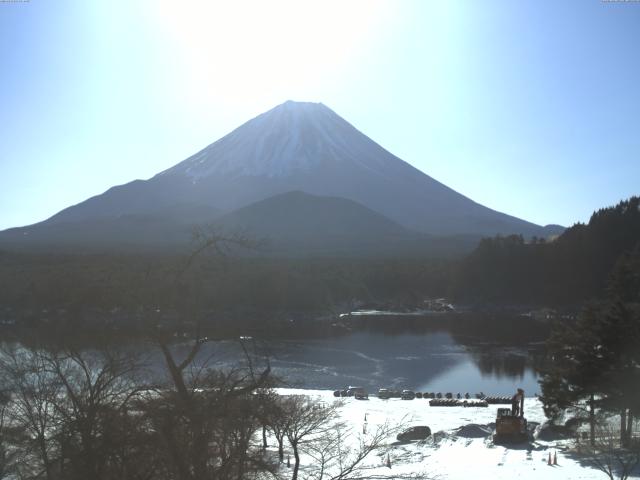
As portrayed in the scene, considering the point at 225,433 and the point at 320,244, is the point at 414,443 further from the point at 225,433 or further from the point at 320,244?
the point at 320,244

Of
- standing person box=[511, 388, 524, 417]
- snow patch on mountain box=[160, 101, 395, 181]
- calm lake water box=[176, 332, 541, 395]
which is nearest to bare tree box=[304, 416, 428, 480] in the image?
A: standing person box=[511, 388, 524, 417]

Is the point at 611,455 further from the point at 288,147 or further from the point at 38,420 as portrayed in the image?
the point at 288,147

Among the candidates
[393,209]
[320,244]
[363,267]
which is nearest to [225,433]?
[363,267]

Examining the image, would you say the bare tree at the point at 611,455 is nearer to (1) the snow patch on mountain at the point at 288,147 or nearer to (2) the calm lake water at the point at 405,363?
(2) the calm lake water at the point at 405,363

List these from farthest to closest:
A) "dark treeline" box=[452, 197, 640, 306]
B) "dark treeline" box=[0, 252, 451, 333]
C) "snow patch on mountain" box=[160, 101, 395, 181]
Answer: "snow patch on mountain" box=[160, 101, 395, 181] → "dark treeline" box=[452, 197, 640, 306] → "dark treeline" box=[0, 252, 451, 333]

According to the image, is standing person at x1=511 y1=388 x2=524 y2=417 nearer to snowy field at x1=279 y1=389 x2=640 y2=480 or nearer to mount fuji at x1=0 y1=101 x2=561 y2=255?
snowy field at x1=279 y1=389 x2=640 y2=480

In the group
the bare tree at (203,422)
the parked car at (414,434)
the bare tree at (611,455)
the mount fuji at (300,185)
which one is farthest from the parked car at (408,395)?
the mount fuji at (300,185)
